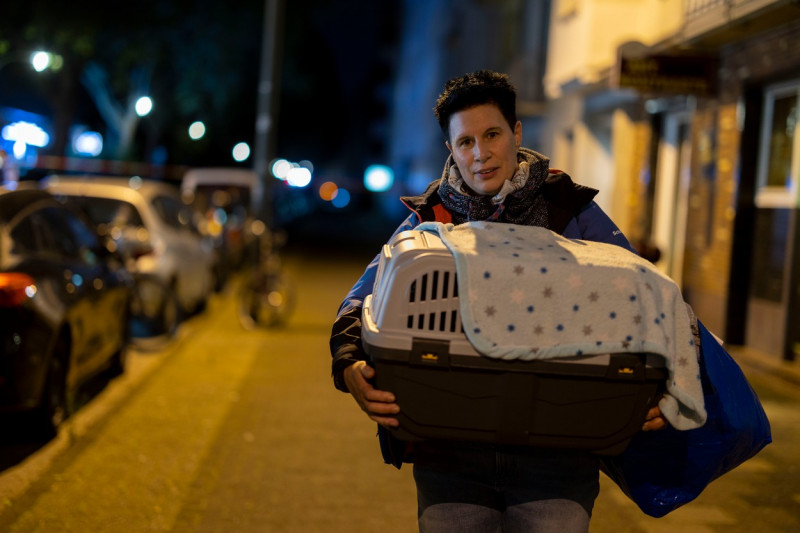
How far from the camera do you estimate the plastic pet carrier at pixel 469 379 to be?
2418mm

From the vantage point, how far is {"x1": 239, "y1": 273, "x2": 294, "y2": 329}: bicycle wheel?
42.4 feet

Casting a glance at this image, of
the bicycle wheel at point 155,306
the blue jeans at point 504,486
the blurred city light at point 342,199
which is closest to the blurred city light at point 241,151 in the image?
the bicycle wheel at point 155,306

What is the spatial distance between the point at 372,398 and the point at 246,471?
3928 millimetres

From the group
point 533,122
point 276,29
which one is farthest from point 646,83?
point 533,122

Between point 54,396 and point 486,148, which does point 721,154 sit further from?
point 486,148

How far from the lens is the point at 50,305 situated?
6.52 metres

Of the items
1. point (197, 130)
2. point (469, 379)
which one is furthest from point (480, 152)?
point (197, 130)

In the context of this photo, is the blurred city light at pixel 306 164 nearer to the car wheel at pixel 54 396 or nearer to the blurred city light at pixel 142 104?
the blurred city light at pixel 142 104

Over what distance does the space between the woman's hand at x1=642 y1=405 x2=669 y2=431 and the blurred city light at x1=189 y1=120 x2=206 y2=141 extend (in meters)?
36.0

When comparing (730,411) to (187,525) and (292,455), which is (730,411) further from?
(292,455)

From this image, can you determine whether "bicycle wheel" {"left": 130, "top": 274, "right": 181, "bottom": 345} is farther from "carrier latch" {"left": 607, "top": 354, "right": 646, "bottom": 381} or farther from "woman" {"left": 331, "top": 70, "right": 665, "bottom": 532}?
"carrier latch" {"left": 607, "top": 354, "right": 646, "bottom": 381}

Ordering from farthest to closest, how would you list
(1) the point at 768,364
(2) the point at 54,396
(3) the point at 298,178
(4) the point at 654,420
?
(3) the point at 298,178 → (1) the point at 768,364 → (2) the point at 54,396 → (4) the point at 654,420

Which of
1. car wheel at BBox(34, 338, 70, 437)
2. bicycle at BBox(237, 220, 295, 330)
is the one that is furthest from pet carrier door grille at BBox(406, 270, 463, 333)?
bicycle at BBox(237, 220, 295, 330)

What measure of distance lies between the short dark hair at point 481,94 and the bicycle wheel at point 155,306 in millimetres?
8692
